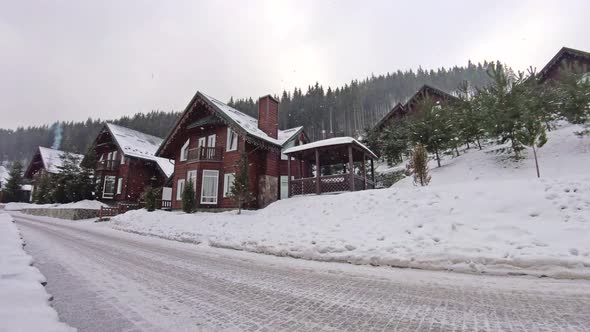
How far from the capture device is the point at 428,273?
5.49 m

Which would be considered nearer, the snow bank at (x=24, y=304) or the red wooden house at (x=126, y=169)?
the snow bank at (x=24, y=304)

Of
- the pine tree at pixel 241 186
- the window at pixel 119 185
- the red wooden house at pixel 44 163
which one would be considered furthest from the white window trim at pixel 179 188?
the red wooden house at pixel 44 163

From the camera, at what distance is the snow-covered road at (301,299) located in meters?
2.74

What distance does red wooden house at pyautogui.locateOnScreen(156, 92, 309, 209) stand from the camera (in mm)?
19141

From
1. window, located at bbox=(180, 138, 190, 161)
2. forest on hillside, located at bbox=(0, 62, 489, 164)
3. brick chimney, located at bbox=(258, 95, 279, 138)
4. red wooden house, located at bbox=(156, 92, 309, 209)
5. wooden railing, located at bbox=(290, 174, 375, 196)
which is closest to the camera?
wooden railing, located at bbox=(290, 174, 375, 196)

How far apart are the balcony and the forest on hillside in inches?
964

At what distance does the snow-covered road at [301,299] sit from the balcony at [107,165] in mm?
30433

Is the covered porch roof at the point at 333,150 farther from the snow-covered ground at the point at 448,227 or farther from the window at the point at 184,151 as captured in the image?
the window at the point at 184,151

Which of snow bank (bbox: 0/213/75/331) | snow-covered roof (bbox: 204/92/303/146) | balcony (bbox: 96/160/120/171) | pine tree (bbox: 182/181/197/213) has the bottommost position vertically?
snow bank (bbox: 0/213/75/331)

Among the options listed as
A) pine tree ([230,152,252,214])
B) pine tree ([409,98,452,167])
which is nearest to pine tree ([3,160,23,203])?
pine tree ([230,152,252,214])

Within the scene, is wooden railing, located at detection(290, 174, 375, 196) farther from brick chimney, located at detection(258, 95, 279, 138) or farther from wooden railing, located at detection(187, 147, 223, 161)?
wooden railing, located at detection(187, 147, 223, 161)

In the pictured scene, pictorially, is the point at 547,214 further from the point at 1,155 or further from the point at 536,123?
the point at 1,155

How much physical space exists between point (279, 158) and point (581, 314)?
1888 centimetres

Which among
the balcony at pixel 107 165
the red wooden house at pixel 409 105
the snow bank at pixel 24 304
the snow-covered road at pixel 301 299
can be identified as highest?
the red wooden house at pixel 409 105
